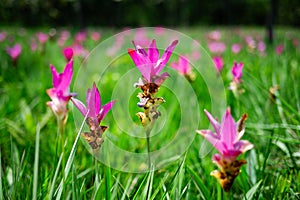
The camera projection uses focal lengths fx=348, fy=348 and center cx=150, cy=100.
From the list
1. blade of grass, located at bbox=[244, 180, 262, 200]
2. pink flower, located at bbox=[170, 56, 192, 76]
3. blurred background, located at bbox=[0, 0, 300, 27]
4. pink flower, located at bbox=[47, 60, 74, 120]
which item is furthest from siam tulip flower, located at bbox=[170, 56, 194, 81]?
blurred background, located at bbox=[0, 0, 300, 27]

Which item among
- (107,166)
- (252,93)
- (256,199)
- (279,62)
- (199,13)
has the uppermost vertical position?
(199,13)

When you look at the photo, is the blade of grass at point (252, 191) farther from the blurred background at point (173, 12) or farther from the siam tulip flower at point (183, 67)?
the blurred background at point (173, 12)

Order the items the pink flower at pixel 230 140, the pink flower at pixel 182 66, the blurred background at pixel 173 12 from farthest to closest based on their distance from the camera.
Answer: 1. the blurred background at pixel 173 12
2. the pink flower at pixel 182 66
3. the pink flower at pixel 230 140

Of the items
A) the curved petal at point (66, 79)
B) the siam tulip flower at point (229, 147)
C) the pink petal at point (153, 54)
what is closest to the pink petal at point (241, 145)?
the siam tulip flower at point (229, 147)

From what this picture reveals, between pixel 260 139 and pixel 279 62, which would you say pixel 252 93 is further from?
pixel 279 62

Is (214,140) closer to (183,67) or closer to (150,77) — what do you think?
(150,77)

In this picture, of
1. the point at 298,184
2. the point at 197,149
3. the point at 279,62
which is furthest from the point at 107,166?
Answer: the point at 279,62

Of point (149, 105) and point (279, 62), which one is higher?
point (279, 62)
